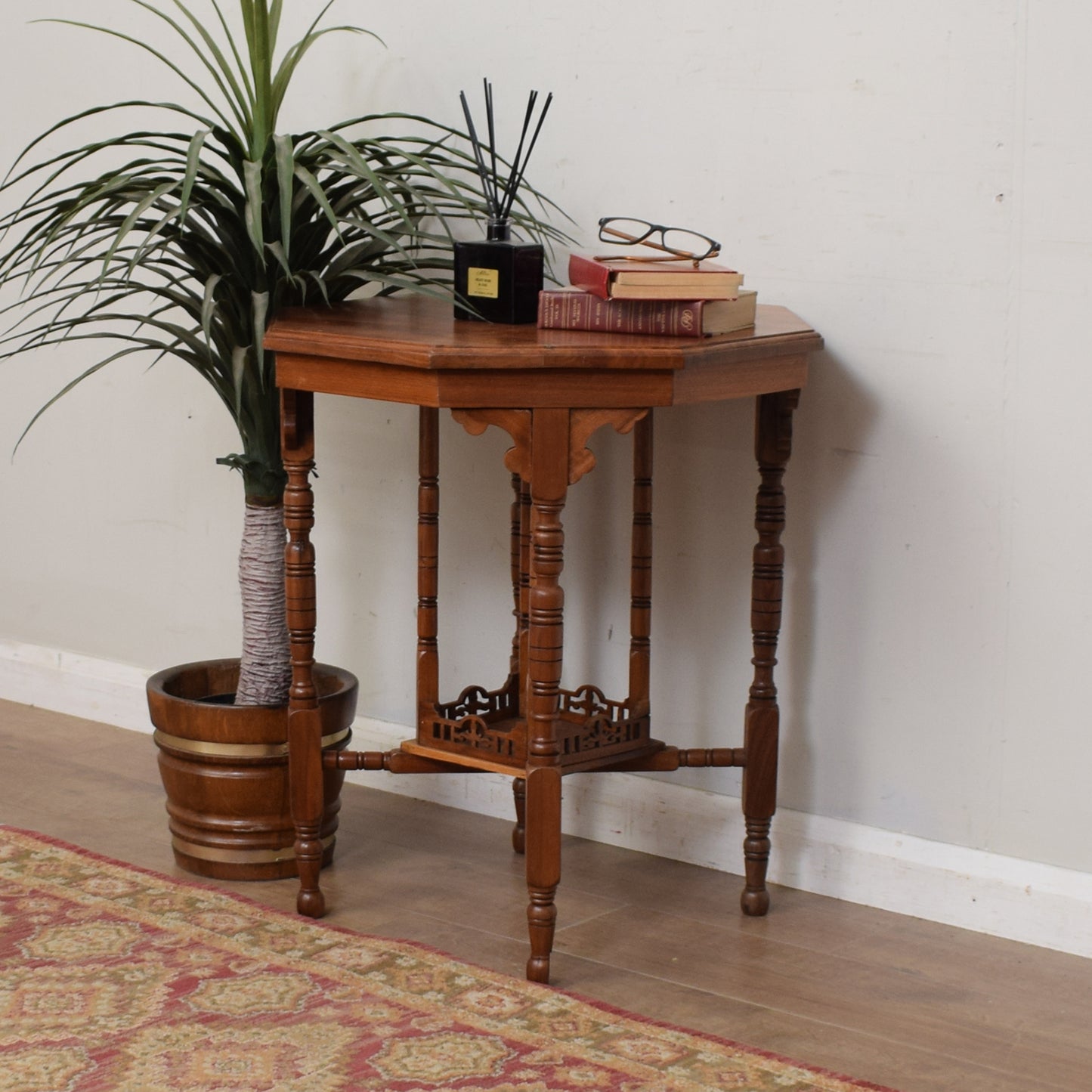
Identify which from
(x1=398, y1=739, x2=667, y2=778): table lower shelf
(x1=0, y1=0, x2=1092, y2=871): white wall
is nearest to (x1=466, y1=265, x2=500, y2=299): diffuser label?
(x1=0, y1=0, x2=1092, y2=871): white wall

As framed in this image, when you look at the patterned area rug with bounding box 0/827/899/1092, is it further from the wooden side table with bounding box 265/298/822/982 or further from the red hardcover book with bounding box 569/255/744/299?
the red hardcover book with bounding box 569/255/744/299

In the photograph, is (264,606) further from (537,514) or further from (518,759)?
(537,514)

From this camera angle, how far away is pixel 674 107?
263 centimetres

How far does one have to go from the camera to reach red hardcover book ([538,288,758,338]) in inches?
84.8

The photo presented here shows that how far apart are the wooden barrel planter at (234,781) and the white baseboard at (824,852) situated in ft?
1.50

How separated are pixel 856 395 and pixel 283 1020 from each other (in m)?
1.29

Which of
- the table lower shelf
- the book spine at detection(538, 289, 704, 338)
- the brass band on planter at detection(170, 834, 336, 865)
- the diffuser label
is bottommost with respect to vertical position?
the brass band on planter at detection(170, 834, 336, 865)

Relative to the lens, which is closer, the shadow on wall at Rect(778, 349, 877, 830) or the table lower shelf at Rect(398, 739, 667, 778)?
the table lower shelf at Rect(398, 739, 667, 778)

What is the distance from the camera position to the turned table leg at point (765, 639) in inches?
95.3

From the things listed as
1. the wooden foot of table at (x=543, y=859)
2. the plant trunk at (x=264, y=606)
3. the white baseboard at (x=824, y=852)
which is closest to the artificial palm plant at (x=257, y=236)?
the plant trunk at (x=264, y=606)

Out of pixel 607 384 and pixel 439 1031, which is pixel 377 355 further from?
pixel 439 1031

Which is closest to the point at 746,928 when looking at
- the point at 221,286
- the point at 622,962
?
the point at 622,962

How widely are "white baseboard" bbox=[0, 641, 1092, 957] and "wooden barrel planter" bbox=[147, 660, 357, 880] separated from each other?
46 centimetres

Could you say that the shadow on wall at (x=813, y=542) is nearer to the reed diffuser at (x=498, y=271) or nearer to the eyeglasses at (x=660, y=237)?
the eyeglasses at (x=660, y=237)
